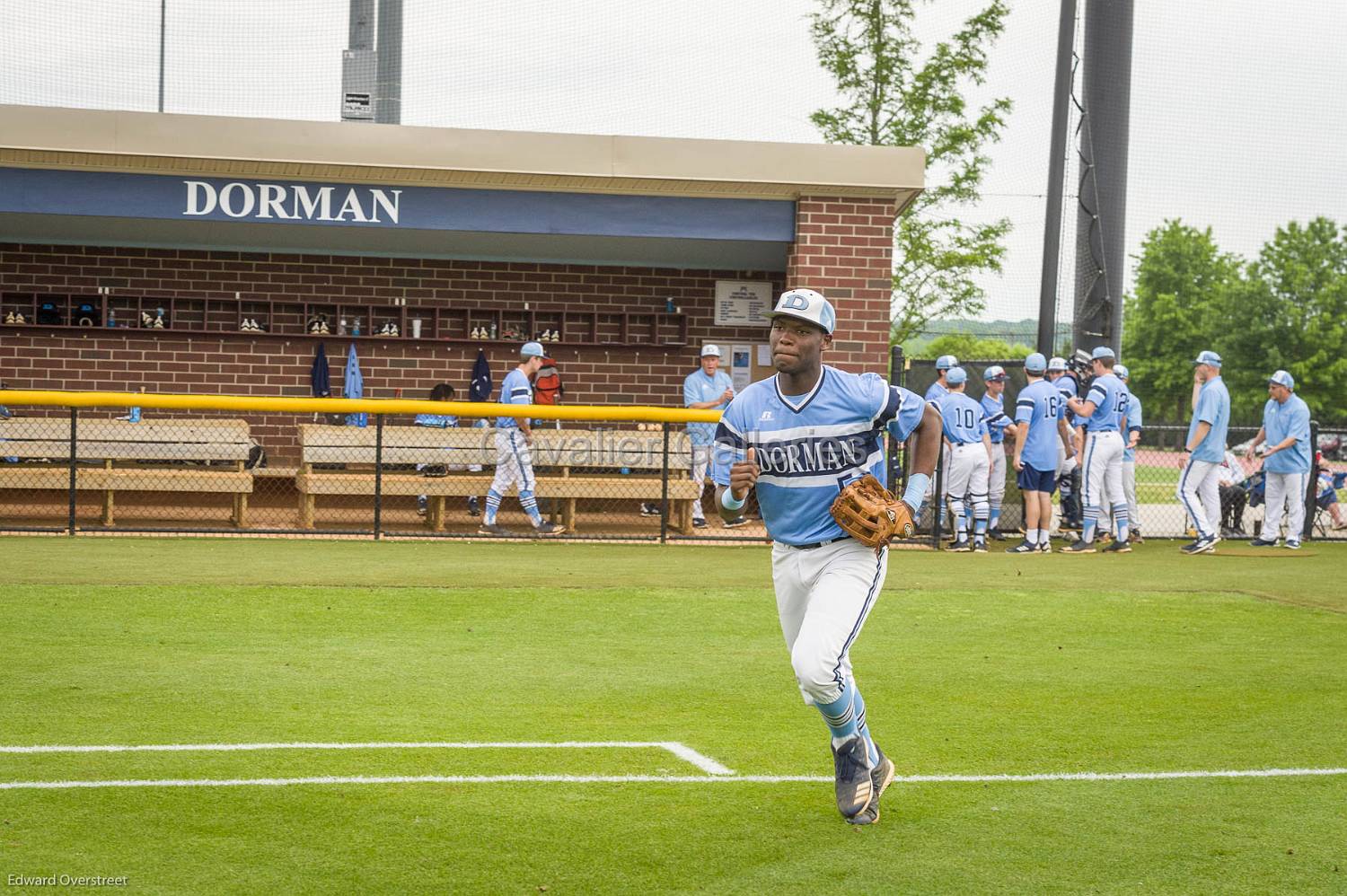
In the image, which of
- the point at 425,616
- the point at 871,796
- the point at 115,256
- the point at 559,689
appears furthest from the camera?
the point at 115,256

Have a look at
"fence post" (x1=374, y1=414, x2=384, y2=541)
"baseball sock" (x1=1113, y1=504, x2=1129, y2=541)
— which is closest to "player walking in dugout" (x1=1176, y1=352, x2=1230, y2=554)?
"baseball sock" (x1=1113, y1=504, x2=1129, y2=541)

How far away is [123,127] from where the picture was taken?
15.7 metres

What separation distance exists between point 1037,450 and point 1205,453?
1.92 metres

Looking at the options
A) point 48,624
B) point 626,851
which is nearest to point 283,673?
point 48,624

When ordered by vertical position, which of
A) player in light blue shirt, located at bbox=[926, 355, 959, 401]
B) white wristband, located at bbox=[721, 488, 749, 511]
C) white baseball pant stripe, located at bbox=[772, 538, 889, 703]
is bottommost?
white baseball pant stripe, located at bbox=[772, 538, 889, 703]

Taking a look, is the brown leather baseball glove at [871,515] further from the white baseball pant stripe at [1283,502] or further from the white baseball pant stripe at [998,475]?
the white baseball pant stripe at [1283,502]

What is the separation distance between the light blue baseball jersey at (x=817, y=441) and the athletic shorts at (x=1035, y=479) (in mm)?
10226

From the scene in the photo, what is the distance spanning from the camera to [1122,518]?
616 inches

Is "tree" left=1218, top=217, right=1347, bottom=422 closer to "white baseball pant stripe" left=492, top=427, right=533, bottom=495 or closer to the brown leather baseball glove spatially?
"white baseball pant stripe" left=492, top=427, right=533, bottom=495

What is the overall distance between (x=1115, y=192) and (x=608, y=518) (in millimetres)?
7347

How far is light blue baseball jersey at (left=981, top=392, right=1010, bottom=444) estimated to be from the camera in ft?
54.4

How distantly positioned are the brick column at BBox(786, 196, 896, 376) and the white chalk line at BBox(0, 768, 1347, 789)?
11052mm

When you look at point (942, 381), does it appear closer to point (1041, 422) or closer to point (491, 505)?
point (1041, 422)

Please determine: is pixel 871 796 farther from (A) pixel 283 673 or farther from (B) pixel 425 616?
(B) pixel 425 616
